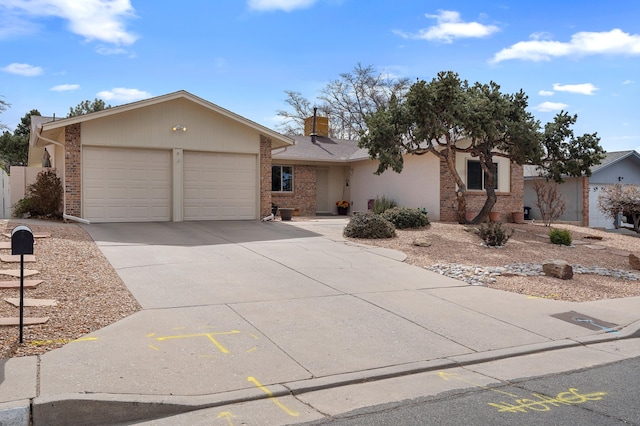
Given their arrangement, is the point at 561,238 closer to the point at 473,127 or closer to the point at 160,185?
the point at 473,127

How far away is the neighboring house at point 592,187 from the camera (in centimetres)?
2577

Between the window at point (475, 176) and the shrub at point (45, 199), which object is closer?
the shrub at point (45, 199)

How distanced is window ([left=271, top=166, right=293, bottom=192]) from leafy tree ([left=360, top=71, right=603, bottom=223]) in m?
7.46

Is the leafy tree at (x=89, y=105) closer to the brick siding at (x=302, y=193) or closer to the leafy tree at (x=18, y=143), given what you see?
the leafy tree at (x=18, y=143)

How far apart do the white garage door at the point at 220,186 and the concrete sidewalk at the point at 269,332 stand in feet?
17.1

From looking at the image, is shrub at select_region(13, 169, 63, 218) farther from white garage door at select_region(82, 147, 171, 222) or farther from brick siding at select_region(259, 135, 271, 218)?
brick siding at select_region(259, 135, 271, 218)

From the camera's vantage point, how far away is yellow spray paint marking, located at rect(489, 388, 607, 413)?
463 centimetres

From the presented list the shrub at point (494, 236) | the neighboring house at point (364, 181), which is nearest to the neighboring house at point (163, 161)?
the neighboring house at point (364, 181)

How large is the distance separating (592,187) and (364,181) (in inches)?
451

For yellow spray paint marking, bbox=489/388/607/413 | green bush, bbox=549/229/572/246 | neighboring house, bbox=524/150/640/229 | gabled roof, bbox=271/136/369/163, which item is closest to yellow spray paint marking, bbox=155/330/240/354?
yellow spray paint marking, bbox=489/388/607/413

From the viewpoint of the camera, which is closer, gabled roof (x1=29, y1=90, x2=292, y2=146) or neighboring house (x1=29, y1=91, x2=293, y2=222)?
gabled roof (x1=29, y1=90, x2=292, y2=146)

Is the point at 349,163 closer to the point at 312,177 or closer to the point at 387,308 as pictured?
the point at 312,177

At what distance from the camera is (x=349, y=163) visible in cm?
2622

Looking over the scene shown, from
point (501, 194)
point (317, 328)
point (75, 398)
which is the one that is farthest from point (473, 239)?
point (75, 398)
